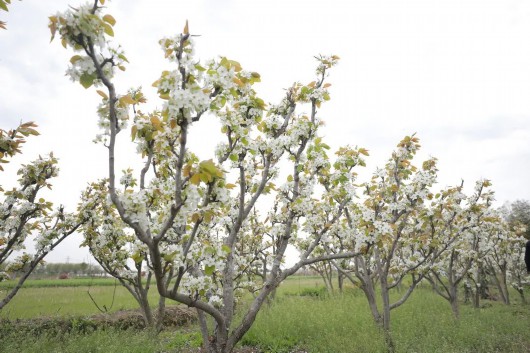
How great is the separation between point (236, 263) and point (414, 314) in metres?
7.37

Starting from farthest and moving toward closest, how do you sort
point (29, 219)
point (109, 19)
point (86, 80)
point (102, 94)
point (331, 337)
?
point (331, 337) < point (29, 219) < point (102, 94) < point (86, 80) < point (109, 19)

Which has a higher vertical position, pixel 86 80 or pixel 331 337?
pixel 86 80

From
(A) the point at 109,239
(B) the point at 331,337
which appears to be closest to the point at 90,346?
(A) the point at 109,239

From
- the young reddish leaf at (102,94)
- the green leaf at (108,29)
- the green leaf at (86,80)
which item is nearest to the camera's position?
→ the green leaf at (108,29)

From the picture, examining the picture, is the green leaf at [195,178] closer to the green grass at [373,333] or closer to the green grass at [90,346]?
the green grass at [90,346]

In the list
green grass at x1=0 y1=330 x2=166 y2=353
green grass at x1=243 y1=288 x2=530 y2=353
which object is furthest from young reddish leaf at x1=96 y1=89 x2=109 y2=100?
green grass at x1=243 y1=288 x2=530 y2=353

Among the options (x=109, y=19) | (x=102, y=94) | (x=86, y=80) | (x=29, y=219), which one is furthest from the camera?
(x=29, y=219)

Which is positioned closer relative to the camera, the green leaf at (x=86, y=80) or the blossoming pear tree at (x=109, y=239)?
the green leaf at (x=86, y=80)

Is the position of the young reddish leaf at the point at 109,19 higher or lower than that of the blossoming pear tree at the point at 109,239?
higher

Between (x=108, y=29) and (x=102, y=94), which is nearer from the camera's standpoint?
(x=108, y=29)

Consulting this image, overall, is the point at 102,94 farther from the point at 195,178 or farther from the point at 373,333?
the point at 373,333

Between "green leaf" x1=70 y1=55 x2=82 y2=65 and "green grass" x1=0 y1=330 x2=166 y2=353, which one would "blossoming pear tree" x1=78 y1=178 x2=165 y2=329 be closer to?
"green grass" x1=0 y1=330 x2=166 y2=353

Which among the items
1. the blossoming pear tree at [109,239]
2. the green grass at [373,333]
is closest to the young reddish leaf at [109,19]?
the blossoming pear tree at [109,239]

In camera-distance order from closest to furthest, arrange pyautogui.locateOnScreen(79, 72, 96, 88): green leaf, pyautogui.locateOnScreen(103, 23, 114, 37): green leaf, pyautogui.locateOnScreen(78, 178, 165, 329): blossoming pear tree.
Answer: pyautogui.locateOnScreen(103, 23, 114, 37): green leaf
pyautogui.locateOnScreen(79, 72, 96, 88): green leaf
pyautogui.locateOnScreen(78, 178, 165, 329): blossoming pear tree
